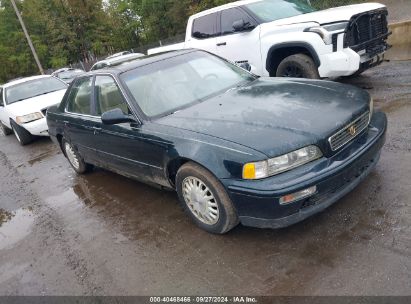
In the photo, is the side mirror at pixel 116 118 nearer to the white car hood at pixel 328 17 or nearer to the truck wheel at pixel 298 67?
the truck wheel at pixel 298 67

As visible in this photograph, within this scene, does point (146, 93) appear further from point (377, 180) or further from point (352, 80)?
point (352, 80)

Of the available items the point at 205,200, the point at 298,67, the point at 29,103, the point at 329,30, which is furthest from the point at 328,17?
the point at 29,103

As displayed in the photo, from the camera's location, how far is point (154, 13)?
44938 millimetres

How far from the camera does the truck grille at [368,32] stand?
6363 mm

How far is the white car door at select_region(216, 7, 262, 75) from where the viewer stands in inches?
291

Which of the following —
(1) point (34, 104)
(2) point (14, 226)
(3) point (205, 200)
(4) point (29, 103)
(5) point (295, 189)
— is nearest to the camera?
(5) point (295, 189)

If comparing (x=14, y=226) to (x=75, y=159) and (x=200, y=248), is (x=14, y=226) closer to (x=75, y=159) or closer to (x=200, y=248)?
(x=75, y=159)

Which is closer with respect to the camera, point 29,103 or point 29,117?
point 29,117

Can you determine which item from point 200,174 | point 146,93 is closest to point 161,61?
point 146,93

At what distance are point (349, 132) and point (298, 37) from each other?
142 inches

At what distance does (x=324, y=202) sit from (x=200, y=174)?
1.06 metres

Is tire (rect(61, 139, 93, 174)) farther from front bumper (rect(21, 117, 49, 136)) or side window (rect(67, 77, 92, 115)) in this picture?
front bumper (rect(21, 117, 49, 136))

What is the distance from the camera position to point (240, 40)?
25.0 ft

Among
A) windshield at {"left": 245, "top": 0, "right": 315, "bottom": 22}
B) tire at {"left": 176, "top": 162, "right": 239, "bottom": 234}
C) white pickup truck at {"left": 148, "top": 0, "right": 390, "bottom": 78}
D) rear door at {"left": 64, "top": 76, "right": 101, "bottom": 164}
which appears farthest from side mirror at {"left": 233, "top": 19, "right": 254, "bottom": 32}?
tire at {"left": 176, "top": 162, "right": 239, "bottom": 234}
